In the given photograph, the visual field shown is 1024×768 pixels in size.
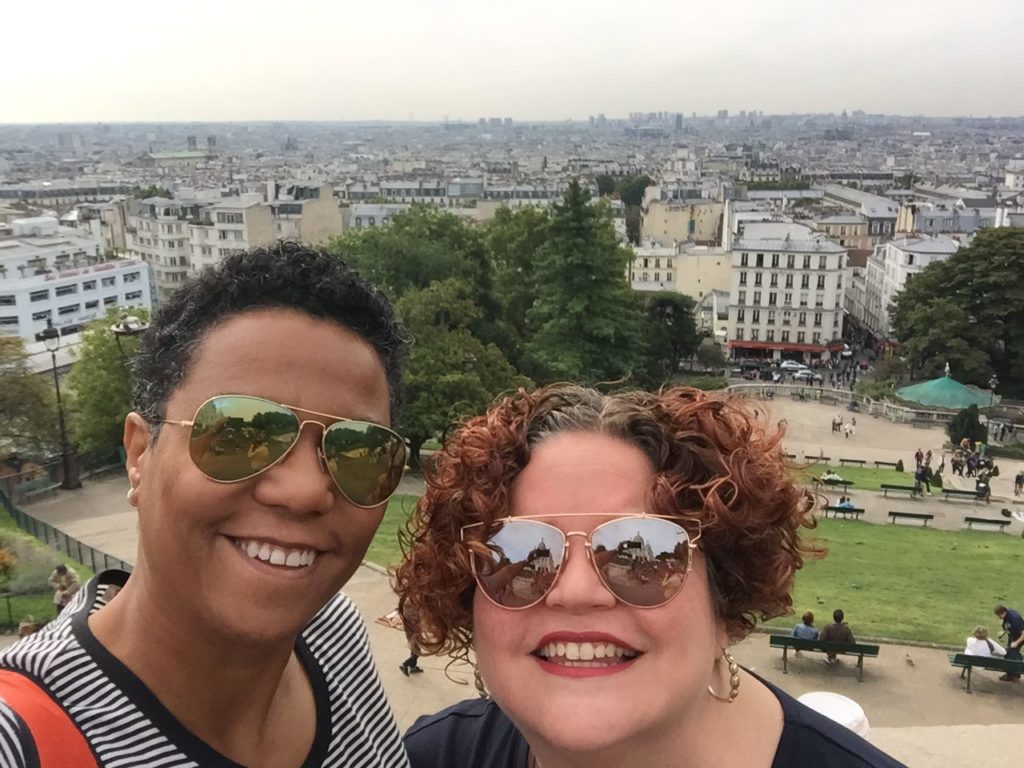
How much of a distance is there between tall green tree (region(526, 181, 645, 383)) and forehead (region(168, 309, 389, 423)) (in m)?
33.9

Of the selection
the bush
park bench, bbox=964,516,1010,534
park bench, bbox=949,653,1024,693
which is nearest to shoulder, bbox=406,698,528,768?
park bench, bbox=949,653,1024,693

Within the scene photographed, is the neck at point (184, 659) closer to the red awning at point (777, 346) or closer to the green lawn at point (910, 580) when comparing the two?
the green lawn at point (910, 580)

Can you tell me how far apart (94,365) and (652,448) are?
27.6 m

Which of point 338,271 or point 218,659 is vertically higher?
point 338,271

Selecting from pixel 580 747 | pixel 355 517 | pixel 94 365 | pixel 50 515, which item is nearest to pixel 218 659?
pixel 355 517

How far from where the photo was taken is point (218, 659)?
8.25 feet

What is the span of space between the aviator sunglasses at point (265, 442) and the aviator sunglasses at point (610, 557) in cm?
48

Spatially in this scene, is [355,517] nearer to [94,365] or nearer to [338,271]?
[338,271]

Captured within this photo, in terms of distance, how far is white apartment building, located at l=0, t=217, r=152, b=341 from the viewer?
200ft

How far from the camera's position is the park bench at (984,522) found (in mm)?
23297

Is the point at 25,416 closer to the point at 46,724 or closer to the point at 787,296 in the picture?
the point at 46,724

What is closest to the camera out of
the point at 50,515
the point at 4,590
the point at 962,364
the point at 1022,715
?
the point at 1022,715

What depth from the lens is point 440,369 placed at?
26.7m

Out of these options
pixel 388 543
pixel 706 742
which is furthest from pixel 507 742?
pixel 388 543
